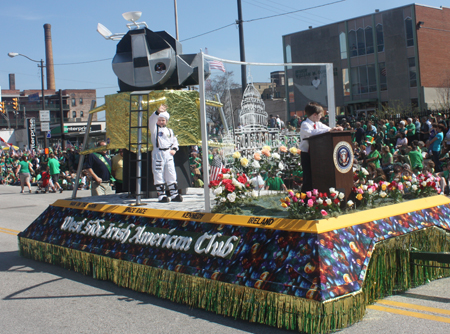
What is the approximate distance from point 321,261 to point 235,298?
0.97 metres

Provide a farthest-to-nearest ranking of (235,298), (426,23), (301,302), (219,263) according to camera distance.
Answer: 1. (426,23)
2. (219,263)
3. (235,298)
4. (301,302)

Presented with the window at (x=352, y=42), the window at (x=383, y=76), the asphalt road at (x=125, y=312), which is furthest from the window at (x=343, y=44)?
the asphalt road at (x=125, y=312)

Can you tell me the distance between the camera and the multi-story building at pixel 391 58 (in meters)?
39.9

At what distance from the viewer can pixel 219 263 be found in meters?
4.76

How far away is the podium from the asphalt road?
127 centimetres

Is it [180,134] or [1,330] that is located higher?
[180,134]

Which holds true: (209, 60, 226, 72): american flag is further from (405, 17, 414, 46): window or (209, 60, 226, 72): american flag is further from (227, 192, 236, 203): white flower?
(405, 17, 414, 46): window

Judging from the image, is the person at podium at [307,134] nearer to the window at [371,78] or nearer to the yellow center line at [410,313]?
the yellow center line at [410,313]

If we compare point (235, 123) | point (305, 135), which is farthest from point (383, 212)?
point (235, 123)

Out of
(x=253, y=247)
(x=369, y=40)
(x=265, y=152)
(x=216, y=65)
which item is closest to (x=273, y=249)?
(x=253, y=247)

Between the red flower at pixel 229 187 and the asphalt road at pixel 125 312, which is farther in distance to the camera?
the red flower at pixel 229 187

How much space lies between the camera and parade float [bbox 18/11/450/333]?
4051 mm

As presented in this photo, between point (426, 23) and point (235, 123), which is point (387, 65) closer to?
point (426, 23)

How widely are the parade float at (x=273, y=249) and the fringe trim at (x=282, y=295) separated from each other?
0.03 ft
